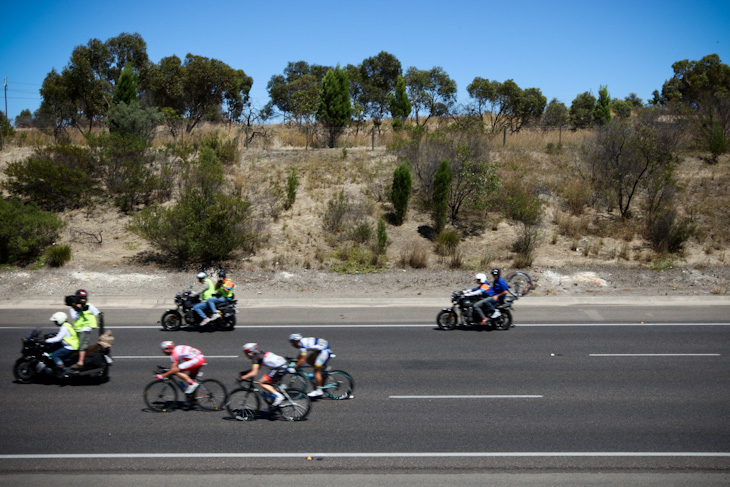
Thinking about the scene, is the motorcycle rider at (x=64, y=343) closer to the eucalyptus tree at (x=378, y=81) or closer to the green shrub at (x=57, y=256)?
the green shrub at (x=57, y=256)

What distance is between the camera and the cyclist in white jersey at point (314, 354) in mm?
9641

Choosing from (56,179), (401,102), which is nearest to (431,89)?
(401,102)

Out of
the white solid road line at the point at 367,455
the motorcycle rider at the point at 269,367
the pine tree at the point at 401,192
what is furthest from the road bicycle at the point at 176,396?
the pine tree at the point at 401,192

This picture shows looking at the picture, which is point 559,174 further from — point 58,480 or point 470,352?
point 58,480

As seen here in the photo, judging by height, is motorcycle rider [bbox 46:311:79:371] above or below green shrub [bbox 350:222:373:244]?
below

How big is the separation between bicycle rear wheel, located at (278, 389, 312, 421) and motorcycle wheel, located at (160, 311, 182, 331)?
Answer: 6950 mm

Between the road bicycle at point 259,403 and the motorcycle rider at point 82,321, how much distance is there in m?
3.38

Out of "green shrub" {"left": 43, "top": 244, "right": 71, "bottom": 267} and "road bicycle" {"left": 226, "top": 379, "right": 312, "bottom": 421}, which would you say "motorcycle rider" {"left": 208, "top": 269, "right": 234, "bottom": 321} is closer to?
"road bicycle" {"left": 226, "top": 379, "right": 312, "bottom": 421}

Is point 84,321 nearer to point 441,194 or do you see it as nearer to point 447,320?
point 447,320

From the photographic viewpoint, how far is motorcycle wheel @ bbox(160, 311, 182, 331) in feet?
50.3

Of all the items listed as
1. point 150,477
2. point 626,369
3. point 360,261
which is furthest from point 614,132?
point 150,477

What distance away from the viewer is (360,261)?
22.2 m

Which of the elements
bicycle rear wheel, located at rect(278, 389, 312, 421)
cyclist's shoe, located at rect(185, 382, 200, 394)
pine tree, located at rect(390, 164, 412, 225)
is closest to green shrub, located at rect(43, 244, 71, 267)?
pine tree, located at rect(390, 164, 412, 225)

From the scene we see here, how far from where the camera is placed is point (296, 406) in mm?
9352
